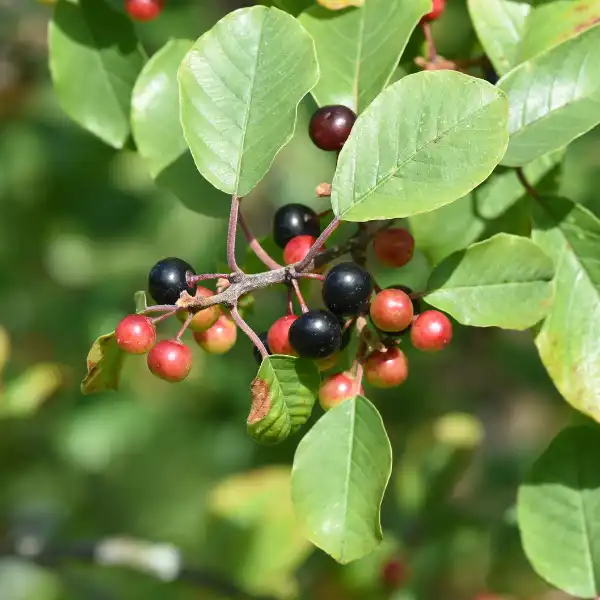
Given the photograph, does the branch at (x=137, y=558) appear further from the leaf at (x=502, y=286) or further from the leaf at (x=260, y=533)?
the leaf at (x=502, y=286)

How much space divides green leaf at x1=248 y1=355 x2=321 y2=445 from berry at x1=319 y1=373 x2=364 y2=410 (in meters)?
0.05

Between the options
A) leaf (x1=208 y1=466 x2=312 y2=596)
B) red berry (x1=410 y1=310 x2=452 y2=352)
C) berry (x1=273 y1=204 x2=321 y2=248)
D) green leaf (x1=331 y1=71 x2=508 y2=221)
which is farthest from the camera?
leaf (x1=208 y1=466 x2=312 y2=596)

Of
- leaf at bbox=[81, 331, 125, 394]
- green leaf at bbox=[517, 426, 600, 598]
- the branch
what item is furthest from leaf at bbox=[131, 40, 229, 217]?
the branch

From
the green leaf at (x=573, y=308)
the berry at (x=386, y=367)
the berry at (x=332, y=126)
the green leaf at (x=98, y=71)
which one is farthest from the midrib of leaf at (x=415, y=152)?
the green leaf at (x=98, y=71)

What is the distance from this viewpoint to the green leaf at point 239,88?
47.7 inches

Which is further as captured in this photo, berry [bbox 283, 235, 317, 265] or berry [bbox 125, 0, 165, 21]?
berry [bbox 125, 0, 165, 21]

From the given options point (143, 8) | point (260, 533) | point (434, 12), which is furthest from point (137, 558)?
point (434, 12)

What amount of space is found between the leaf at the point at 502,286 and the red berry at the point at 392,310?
8cm

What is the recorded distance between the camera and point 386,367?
1.23m

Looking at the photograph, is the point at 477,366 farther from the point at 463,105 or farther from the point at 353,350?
the point at 463,105

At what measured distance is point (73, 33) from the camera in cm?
157

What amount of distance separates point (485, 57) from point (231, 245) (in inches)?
25.9

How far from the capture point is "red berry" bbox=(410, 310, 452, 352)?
3.96 ft

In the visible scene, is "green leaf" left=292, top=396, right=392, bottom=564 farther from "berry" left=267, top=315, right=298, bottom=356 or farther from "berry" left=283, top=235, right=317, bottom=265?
"berry" left=283, top=235, right=317, bottom=265
